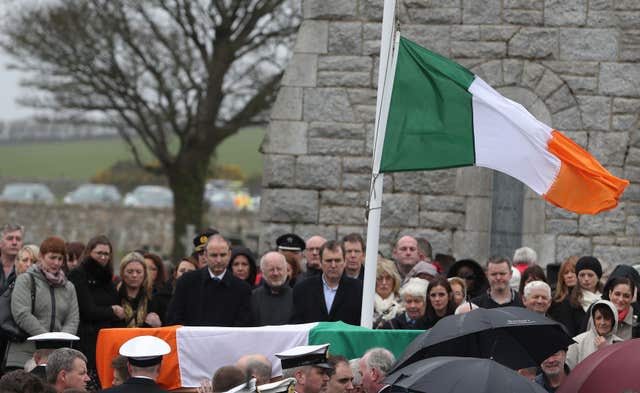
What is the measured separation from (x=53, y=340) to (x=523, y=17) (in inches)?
291

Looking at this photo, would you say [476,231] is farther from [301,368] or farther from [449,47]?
[301,368]

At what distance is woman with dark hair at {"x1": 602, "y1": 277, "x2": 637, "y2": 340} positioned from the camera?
37.4 feet

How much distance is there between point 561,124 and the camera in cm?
1575

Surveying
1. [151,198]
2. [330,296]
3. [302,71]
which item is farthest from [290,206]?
[151,198]

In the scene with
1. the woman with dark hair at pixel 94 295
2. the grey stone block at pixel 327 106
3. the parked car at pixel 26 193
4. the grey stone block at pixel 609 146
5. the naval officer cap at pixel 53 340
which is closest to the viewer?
the naval officer cap at pixel 53 340

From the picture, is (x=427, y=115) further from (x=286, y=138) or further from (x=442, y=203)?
(x=286, y=138)

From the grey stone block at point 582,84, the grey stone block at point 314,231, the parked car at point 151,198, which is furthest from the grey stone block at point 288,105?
the parked car at point 151,198

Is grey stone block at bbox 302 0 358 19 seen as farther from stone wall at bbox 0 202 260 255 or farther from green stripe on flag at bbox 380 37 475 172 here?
stone wall at bbox 0 202 260 255

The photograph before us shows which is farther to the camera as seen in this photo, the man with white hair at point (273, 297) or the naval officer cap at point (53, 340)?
the man with white hair at point (273, 297)

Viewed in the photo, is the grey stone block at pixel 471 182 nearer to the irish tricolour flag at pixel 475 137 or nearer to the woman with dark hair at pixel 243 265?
the woman with dark hair at pixel 243 265

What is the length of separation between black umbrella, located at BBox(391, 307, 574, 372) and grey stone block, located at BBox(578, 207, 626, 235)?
586cm

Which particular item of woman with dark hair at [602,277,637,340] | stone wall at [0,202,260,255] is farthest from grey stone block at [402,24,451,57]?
stone wall at [0,202,260,255]

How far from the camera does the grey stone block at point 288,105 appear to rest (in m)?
16.0

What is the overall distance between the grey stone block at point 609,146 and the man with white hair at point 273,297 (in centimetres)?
470
